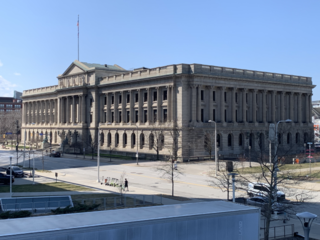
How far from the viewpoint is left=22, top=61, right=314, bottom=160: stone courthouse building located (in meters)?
74.2

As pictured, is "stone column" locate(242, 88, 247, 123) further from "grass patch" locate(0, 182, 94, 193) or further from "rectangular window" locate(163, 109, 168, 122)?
"grass patch" locate(0, 182, 94, 193)

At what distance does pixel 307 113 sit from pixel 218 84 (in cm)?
3443

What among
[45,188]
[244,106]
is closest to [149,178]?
[45,188]

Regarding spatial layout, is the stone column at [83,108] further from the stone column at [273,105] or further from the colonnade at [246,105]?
the stone column at [273,105]

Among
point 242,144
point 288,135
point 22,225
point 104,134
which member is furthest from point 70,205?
point 288,135

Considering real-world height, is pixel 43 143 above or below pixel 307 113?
below

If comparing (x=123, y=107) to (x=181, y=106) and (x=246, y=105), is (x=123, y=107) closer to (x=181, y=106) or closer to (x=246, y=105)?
(x=181, y=106)

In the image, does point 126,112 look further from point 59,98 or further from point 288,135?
point 288,135

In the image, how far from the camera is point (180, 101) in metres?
73.5

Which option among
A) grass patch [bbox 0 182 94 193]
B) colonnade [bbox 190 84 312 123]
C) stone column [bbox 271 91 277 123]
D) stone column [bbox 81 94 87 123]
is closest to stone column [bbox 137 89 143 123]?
colonnade [bbox 190 84 312 123]

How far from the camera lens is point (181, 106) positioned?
73.3 m

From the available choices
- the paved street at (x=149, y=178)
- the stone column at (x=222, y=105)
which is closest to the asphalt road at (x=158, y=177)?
the paved street at (x=149, y=178)

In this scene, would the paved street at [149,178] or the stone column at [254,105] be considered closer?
the paved street at [149,178]

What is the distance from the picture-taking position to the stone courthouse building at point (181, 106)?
74.2 m
